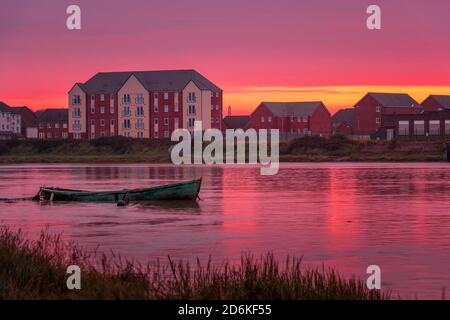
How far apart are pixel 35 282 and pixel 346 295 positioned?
619 centimetres

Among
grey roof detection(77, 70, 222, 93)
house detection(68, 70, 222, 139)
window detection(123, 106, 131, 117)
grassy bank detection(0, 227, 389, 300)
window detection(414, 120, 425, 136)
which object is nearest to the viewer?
grassy bank detection(0, 227, 389, 300)

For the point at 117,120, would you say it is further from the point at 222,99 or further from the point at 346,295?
the point at 346,295

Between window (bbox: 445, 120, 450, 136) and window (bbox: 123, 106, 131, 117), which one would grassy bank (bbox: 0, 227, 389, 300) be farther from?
window (bbox: 123, 106, 131, 117)

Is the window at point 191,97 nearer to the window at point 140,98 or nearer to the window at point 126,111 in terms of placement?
the window at point 140,98

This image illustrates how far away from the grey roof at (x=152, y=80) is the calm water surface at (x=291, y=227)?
321 ft

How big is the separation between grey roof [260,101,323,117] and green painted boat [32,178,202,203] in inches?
5502

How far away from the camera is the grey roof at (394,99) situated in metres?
176

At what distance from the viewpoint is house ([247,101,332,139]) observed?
185625mm

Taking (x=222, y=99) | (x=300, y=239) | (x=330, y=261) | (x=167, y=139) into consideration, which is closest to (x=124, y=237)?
(x=300, y=239)

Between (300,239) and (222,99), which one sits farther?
(222,99)

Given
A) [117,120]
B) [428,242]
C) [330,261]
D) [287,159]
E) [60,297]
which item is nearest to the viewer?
[60,297]

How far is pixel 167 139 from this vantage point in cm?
14850

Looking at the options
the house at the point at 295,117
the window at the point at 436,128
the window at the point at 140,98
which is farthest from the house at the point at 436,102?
the window at the point at 140,98

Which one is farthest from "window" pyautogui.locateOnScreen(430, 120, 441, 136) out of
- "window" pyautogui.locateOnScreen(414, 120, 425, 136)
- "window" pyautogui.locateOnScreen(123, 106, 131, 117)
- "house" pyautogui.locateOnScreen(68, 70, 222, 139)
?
"window" pyautogui.locateOnScreen(123, 106, 131, 117)
